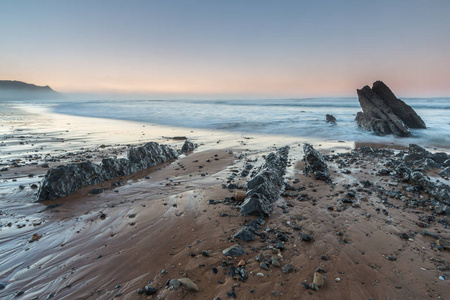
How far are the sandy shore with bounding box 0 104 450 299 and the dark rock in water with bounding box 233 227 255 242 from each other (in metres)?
0.10

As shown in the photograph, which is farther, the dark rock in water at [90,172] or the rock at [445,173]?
the rock at [445,173]

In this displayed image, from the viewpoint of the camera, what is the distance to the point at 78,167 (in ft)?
22.0

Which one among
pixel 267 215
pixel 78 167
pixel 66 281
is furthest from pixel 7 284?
pixel 267 215

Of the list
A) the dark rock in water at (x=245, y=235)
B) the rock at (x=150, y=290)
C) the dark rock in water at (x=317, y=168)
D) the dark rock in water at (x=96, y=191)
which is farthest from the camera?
the dark rock in water at (x=317, y=168)

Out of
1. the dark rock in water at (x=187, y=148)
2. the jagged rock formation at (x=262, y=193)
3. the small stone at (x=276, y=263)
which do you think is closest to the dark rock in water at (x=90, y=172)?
the dark rock in water at (x=187, y=148)

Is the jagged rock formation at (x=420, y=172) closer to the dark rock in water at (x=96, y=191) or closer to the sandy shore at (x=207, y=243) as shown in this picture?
the sandy shore at (x=207, y=243)

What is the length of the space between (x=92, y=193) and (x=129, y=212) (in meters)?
1.79

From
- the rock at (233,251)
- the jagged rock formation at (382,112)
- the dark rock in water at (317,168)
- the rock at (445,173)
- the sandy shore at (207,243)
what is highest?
the jagged rock formation at (382,112)

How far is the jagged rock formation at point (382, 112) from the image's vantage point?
62.3ft

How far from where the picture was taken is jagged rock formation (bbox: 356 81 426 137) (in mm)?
19000

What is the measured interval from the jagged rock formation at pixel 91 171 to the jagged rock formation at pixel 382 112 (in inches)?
743

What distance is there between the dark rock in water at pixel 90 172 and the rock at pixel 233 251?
5010mm

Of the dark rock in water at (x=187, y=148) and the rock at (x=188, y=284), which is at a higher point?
the dark rock in water at (x=187, y=148)

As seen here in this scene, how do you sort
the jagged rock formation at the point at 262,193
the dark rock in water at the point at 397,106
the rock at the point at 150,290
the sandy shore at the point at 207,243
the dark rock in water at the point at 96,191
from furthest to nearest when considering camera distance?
the dark rock in water at the point at 397,106 → the dark rock in water at the point at 96,191 → the jagged rock formation at the point at 262,193 → the sandy shore at the point at 207,243 → the rock at the point at 150,290
